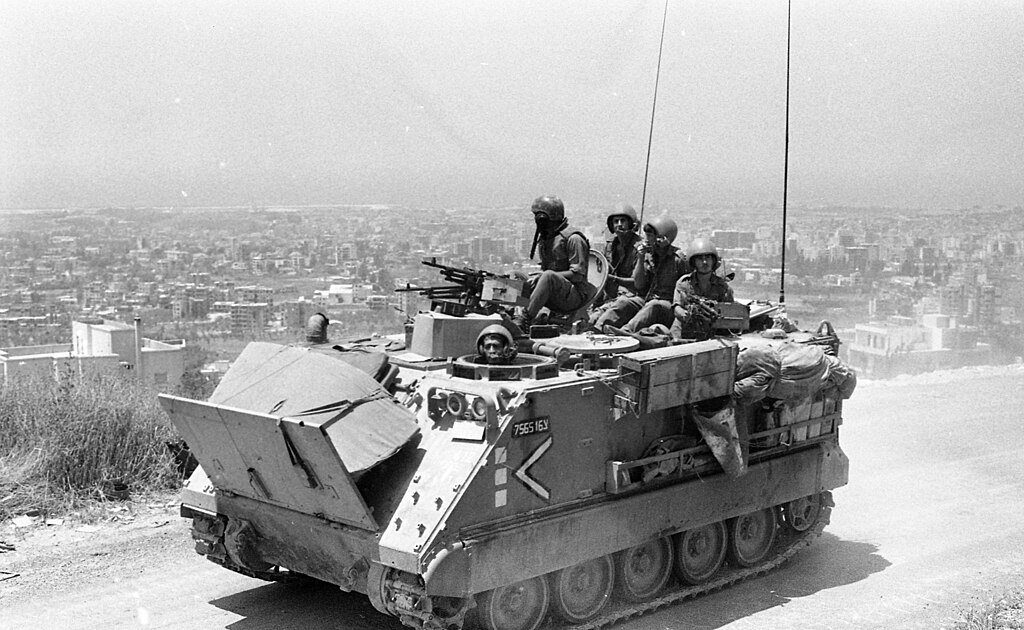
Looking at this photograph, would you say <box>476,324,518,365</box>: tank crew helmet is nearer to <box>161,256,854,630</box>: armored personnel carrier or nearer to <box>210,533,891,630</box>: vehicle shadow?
<box>161,256,854,630</box>: armored personnel carrier

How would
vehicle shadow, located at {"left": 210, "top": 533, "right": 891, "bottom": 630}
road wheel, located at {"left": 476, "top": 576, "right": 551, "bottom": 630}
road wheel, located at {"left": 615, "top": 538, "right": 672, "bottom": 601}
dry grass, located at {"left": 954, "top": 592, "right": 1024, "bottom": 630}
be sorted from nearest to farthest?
road wheel, located at {"left": 476, "top": 576, "right": 551, "bottom": 630}
dry grass, located at {"left": 954, "top": 592, "right": 1024, "bottom": 630}
vehicle shadow, located at {"left": 210, "top": 533, "right": 891, "bottom": 630}
road wheel, located at {"left": 615, "top": 538, "right": 672, "bottom": 601}

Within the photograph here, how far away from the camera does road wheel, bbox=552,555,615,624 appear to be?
31.7 feet

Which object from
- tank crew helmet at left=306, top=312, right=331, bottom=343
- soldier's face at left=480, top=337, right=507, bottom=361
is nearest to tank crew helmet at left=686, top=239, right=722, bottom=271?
soldier's face at left=480, top=337, right=507, bottom=361

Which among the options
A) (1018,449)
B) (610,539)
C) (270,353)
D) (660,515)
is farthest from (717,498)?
(1018,449)

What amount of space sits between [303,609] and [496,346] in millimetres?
2743

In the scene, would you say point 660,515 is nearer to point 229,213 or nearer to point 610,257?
point 610,257

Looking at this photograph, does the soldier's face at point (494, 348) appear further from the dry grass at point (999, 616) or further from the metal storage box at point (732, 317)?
the dry grass at point (999, 616)

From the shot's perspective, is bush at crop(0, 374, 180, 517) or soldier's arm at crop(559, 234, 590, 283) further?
bush at crop(0, 374, 180, 517)

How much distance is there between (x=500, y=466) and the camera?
8.95 meters

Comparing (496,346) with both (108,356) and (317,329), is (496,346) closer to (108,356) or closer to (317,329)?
(317,329)

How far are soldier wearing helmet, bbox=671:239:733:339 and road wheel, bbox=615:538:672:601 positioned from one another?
2.06m

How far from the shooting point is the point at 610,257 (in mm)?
13445

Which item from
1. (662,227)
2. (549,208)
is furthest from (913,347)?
(549,208)

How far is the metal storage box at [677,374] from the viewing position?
32.1 ft
